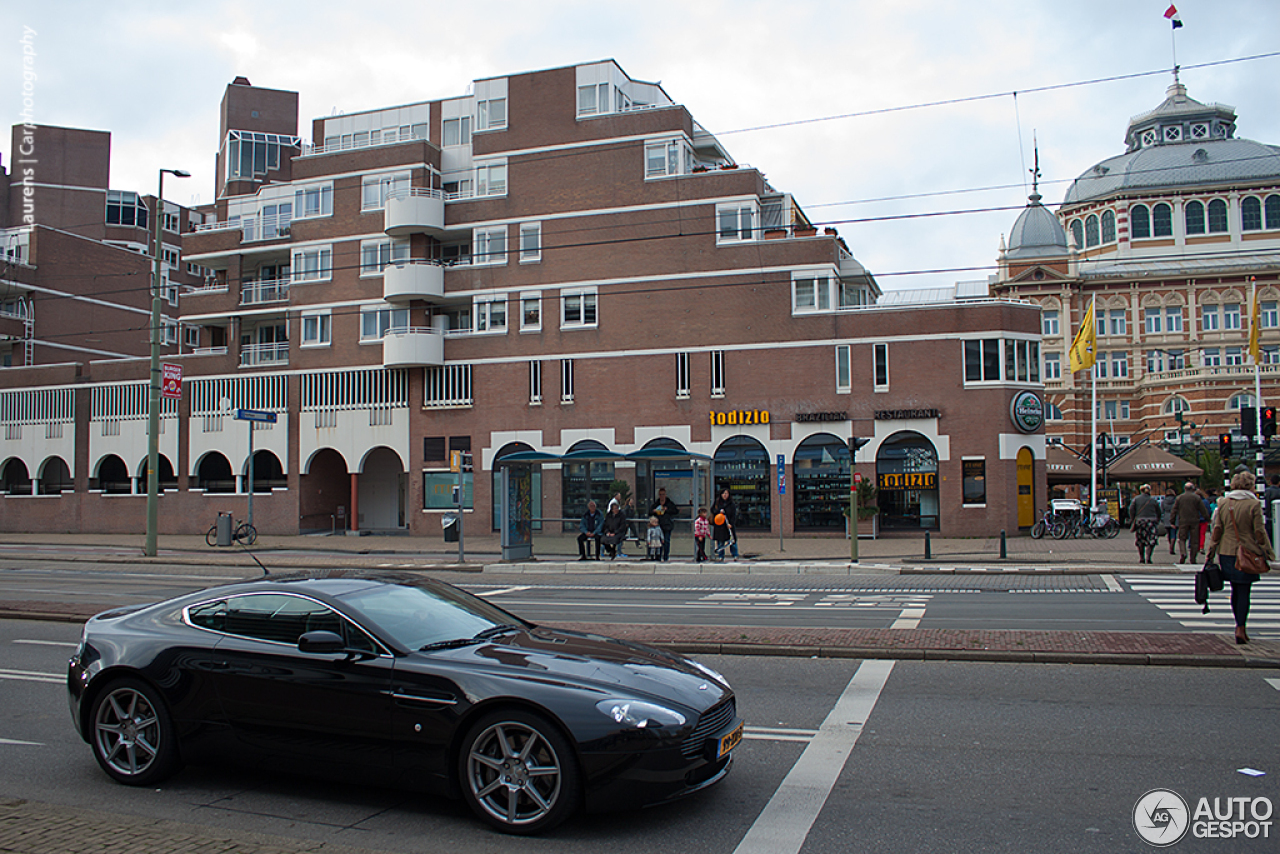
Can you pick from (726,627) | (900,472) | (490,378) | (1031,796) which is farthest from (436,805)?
(490,378)

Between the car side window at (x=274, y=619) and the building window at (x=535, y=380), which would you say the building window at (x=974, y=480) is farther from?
the car side window at (x=274, y=619)

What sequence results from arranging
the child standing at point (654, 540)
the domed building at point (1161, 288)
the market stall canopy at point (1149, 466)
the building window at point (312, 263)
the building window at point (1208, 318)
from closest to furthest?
the child standing at point (654, 540) < the market stall canopy at point (1149, 466) < the building window at point (312, 263) < the domed building at point (1161, 288) < the building window at point (1208, 318)

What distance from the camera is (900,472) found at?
35062 millimetres

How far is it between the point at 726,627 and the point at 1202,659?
5.21m

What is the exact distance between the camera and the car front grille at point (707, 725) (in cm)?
525

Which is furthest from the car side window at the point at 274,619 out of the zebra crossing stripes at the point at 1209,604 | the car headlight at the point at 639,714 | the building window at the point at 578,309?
the building window at the point at 578,309

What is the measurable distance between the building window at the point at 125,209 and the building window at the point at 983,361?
63.5 m

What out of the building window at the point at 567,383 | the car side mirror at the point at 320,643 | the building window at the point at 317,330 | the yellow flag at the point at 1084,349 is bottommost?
the car side mirror at the point at 320,643

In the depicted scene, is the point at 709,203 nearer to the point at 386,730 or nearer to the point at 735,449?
the point at 735,449

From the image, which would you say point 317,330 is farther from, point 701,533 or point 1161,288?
point 1161,288

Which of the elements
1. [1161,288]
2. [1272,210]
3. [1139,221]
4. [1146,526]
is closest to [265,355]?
[1146,526]

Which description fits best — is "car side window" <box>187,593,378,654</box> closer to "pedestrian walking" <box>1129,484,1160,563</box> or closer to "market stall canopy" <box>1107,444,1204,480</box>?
"pedestrian walking" <box>1129,484,1160,563</box>

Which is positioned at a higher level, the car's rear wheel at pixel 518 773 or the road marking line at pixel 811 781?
the car's rear wheel at pixel 518 773

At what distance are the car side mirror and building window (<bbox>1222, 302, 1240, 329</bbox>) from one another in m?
81.5
